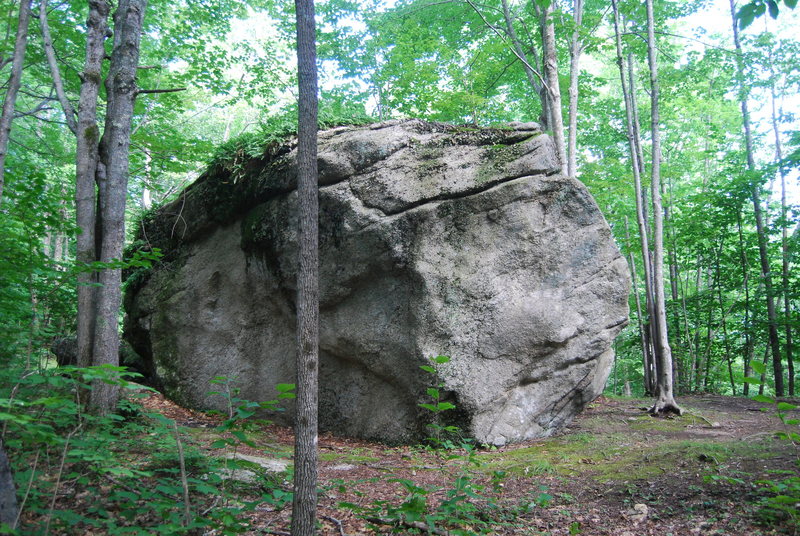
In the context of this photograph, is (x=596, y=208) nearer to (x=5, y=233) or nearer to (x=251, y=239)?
(x=251, y=239)

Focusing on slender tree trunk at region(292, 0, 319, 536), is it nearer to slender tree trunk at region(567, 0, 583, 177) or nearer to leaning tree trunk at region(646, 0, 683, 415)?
leaning tree trunk at region(646, 0, 683, 415)

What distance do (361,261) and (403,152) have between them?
1.78m

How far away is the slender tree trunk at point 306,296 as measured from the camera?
328 cm

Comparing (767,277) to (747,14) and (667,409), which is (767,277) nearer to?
(667,409)

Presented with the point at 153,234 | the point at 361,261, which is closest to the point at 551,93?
the point at 361,261

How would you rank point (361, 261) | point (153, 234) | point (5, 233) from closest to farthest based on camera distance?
1. point (5, 233)
2. point (361, 261)
3. point (153, 234)

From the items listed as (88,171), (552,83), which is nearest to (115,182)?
(88,171)

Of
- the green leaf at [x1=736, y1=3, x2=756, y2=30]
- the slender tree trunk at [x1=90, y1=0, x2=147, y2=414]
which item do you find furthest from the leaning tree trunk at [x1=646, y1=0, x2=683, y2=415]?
the slender tree trunk at [x1=90, y1=0, x2=147, y2=414]

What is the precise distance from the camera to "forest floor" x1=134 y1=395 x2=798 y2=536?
374cm

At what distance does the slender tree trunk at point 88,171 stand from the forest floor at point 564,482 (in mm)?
2023

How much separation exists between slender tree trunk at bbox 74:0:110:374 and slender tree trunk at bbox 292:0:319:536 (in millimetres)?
3878

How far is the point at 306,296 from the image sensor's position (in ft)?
11.7

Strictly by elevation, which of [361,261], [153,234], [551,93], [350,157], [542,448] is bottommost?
[542,448]

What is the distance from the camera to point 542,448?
6477 millimetres
